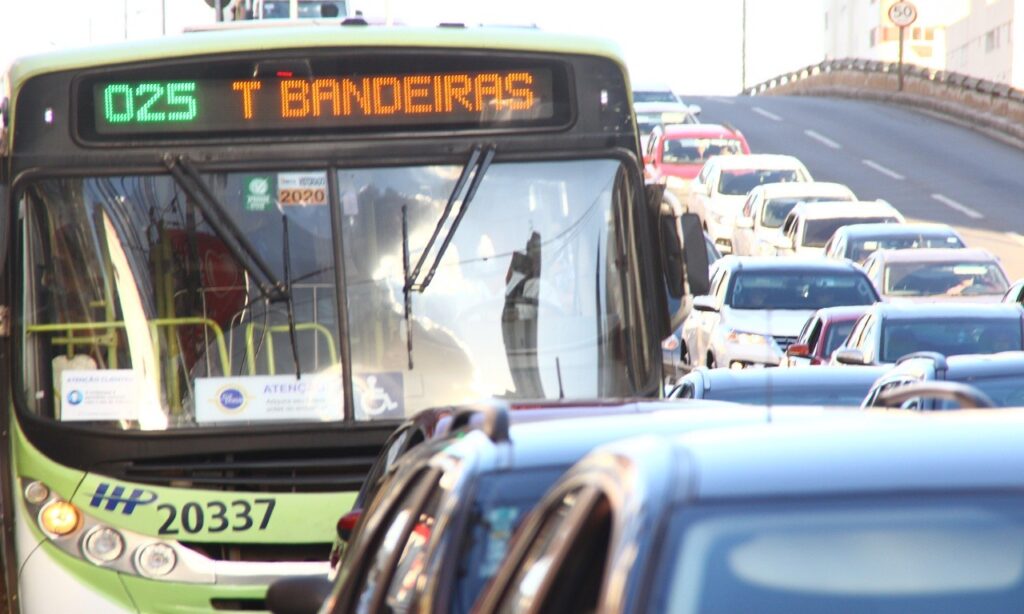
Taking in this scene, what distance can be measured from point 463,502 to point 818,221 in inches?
1214

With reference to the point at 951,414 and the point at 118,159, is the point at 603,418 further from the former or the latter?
the point at 118,159

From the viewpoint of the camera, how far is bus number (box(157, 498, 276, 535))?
8.29 metres

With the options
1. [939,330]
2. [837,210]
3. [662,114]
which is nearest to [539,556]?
[939,330]

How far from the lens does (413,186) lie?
8.63m

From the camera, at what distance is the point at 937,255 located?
26484 millimetres

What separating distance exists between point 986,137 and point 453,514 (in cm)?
5492

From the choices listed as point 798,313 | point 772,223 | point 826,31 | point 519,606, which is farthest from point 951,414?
point 826,31

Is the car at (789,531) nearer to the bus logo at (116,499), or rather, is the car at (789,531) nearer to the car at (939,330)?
the bus logo at (116,499)

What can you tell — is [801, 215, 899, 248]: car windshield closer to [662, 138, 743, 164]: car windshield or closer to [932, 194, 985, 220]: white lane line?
[932, 194, 985, 220]: white lane line

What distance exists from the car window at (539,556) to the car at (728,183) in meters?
36.4

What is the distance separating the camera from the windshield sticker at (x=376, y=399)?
8.41 metres

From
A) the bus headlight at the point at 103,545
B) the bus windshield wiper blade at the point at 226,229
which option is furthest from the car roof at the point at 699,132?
the bus headlight at the point at 103,545

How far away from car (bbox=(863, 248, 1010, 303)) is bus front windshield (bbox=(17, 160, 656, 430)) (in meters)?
17.4

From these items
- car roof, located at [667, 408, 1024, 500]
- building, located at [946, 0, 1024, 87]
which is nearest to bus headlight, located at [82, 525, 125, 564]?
car roof, located at [667, 408, 1024, 500]
